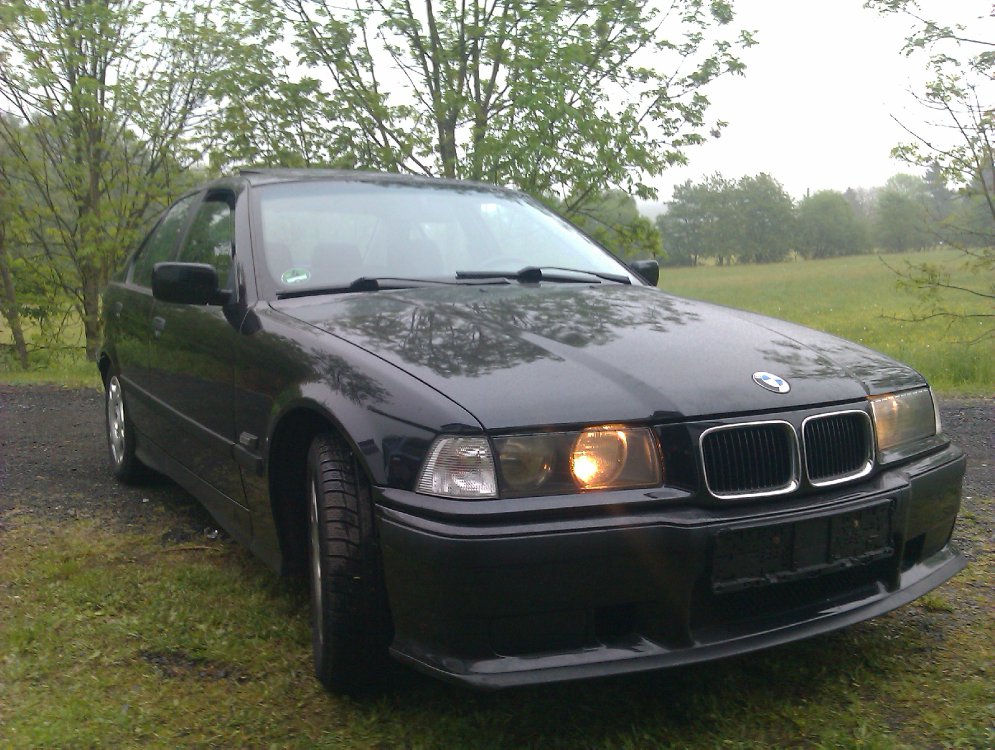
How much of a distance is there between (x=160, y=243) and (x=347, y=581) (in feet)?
10.1

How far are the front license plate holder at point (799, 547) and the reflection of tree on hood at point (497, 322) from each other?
2.23 ft

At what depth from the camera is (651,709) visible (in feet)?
8.65

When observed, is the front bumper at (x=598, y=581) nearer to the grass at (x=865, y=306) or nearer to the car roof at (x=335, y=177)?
the grass at (x=865, y=306)

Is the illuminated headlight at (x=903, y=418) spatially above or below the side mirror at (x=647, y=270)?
below

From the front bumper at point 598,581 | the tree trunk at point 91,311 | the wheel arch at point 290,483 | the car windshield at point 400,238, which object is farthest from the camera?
the tree trunk at point 91,311

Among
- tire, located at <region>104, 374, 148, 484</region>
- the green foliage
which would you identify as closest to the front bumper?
tire, located at <region>104, 374, 148, 484</region>

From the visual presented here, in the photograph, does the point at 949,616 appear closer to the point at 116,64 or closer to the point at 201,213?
the point at 201,213

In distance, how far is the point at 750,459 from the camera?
241 cm

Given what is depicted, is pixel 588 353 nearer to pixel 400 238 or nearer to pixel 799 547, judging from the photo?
pixel 799 547

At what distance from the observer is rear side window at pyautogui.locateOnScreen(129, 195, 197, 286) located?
4.75 m

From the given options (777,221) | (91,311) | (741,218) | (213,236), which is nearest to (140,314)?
(213,236)

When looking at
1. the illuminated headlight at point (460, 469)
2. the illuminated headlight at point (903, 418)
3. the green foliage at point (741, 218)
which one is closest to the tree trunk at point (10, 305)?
the illuminated headlight at point (460, 469)

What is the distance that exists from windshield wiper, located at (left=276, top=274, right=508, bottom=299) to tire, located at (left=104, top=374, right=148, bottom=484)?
→ 6.72 feet

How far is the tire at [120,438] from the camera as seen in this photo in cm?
510
